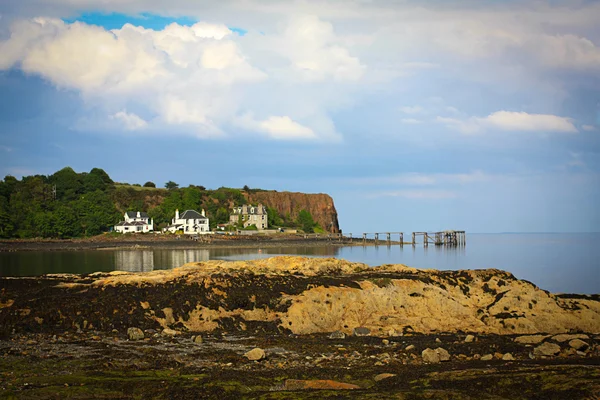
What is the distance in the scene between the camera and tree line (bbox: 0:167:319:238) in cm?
12350

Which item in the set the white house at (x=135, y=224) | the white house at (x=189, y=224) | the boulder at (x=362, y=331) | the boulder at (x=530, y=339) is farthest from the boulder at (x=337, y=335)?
the white house at (x=135, y=224)

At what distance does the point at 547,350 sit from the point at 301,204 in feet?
559

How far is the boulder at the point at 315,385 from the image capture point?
15388 mm

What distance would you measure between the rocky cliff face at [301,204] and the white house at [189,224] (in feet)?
120

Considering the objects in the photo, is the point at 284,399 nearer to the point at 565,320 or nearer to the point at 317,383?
the point at 317,383

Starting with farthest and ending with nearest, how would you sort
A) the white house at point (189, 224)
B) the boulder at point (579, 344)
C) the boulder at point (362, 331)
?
the white house at point (189, 224)
the boulder at point (362, 331)
the boulder at point (579, 344)

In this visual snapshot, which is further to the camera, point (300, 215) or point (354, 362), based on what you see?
point (300, 215)

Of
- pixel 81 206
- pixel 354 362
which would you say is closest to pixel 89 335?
pixel 354 362

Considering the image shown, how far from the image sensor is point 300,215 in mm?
175875

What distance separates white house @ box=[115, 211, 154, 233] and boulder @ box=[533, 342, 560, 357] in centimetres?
11856

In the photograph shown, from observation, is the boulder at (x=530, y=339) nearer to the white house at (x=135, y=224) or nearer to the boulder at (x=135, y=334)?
the boulder at (x=135, y=334)

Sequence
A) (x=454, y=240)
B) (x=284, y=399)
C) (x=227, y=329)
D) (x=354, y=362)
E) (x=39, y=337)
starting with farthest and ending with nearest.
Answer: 1. (x=454, y=240)
2. (x=227, y=329)
3. (x=39, y=337)
4. (x=354, y=362)
5. (x=284, y=399)

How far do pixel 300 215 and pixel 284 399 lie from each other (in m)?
162

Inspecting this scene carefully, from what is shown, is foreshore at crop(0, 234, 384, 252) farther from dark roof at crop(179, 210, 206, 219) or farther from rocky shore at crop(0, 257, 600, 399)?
rocky shore at crop(0, 257, 600, 399)
